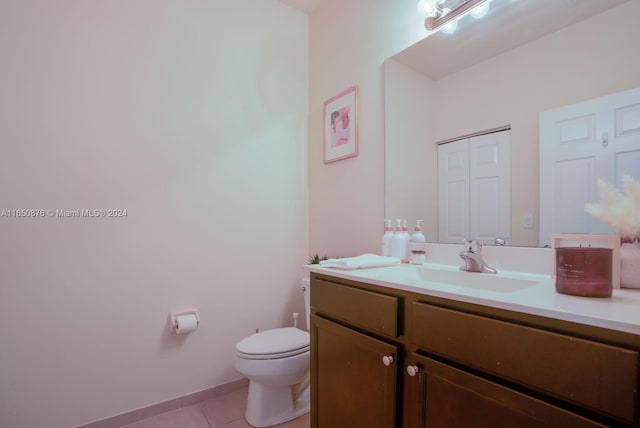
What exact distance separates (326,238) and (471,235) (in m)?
1.04

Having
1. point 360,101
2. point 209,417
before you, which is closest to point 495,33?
point 360,101

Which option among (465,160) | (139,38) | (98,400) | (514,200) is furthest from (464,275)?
(139,38)

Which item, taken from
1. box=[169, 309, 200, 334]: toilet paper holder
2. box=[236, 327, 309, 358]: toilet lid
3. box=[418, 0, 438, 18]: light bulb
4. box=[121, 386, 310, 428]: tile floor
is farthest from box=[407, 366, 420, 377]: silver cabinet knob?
box=[418, 0, 438, 18]: light bulb

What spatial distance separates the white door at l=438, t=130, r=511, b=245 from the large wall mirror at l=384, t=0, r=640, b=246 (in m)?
0.03

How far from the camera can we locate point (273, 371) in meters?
1.61

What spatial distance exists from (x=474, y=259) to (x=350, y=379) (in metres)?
0.67

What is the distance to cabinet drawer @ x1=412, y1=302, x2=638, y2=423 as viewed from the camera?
0.59 meters

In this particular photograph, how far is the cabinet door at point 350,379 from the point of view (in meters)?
1.01

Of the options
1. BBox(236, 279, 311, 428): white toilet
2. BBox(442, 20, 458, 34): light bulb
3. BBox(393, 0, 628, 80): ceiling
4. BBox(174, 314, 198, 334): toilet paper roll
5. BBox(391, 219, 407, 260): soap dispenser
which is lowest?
BBox(236, 279, 311, 428): white toilet

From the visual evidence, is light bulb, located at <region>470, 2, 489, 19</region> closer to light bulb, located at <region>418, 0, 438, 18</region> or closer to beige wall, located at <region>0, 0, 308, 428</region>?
light bulb, located at <region>418, 0, 438, 18</region>

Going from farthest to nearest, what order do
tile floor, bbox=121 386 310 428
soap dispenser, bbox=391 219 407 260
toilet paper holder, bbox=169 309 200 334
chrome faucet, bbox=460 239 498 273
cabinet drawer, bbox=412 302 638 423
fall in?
toilet paper holder, bbox=169 309 200 334 → tile floor, bbox=121 386 310 428 → soap dispenser, bbox=391 219 407 260 → chrome faucet, bbox=460 239 498 273 → cabinet drawer, bbox=412 302 638 423

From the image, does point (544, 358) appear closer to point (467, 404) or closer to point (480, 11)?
point (467, 404)

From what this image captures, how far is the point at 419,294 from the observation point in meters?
0.96

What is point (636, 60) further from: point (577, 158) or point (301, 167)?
point (301, 167)
